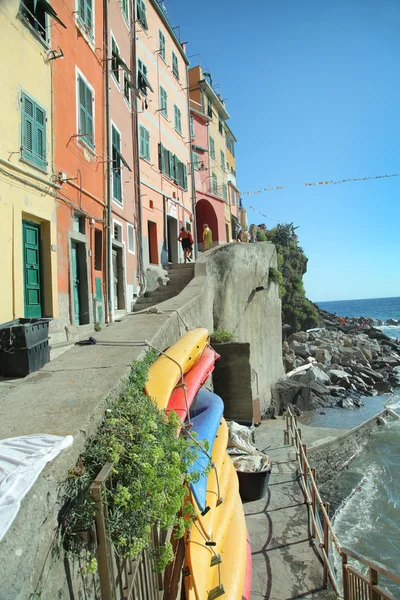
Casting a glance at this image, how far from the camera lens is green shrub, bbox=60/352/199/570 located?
2.18 m

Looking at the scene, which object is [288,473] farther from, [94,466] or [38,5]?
[38,5]

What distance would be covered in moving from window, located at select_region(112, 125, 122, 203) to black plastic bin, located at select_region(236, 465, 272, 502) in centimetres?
837

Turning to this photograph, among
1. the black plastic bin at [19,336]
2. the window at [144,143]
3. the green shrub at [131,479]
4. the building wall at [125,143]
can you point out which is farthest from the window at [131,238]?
the green shrub at [131,479]

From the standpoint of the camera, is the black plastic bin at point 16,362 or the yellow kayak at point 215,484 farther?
the black plastic bin at point 16,362

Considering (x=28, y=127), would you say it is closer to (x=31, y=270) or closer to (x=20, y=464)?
(x=31, y=270)

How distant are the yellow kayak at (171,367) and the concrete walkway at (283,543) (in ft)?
9.79

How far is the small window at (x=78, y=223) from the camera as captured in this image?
898cm

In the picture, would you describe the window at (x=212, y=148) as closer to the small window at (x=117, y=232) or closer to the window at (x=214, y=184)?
the window at (x=214, y=184)

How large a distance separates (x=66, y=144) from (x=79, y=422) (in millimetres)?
7395

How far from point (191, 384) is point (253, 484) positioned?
3.05 m

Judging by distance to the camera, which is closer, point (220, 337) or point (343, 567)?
point (343, 567)

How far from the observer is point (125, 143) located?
1324cm

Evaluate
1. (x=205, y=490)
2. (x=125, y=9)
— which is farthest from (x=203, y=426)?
(x=125, y=9)

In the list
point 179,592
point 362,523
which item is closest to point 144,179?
point 362,523
